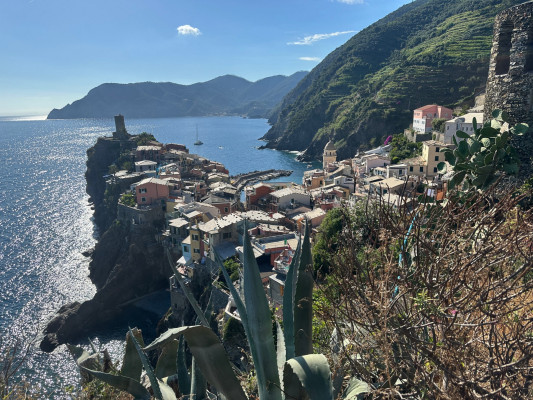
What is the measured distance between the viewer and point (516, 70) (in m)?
7.95

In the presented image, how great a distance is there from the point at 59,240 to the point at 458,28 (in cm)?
7987

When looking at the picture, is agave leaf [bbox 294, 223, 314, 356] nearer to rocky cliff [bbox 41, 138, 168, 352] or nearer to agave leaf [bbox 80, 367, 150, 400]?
agave leaf [bbox 80, 367, 150, 400]

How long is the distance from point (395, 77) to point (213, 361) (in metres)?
73.6

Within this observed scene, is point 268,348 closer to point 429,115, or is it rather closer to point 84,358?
point 84,358

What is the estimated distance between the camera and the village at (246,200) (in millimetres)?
21688

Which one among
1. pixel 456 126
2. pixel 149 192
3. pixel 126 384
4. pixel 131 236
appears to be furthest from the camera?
pixel 456 126

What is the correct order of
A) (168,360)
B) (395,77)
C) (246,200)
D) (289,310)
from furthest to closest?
(395,77)
(246,200)
(168,360)
(289,310)

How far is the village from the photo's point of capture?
71.2 feet

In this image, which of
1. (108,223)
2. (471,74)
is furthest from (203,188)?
(471,74)

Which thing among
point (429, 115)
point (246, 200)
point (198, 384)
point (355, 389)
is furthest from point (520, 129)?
point (429, 115)

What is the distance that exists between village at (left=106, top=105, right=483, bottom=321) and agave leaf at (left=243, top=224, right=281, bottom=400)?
11.5 meters

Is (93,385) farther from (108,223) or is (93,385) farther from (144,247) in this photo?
(108,223)

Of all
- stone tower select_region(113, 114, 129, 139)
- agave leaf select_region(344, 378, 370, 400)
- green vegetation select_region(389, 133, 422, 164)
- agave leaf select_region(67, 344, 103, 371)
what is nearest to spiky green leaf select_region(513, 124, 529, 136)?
agave leaf select_region(344, 378, 370, 400)

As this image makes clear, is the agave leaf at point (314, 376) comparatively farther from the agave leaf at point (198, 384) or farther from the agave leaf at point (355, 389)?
the agave leaf at point (198, 384)
